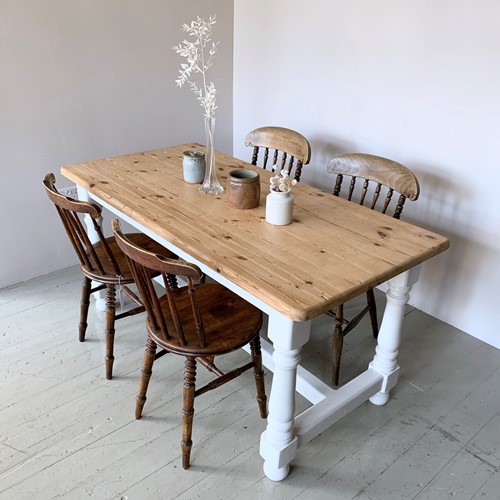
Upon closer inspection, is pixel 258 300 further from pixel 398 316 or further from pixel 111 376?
pixel 111 376

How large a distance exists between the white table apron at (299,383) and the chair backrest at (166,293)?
15cm

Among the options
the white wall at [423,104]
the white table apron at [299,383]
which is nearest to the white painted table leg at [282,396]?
the white table apron at [299,383]

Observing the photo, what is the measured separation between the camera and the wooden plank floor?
1.74 meters

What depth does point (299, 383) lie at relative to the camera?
2004 millimetres

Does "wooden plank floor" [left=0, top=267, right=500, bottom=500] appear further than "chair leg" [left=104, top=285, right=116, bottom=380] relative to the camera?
No

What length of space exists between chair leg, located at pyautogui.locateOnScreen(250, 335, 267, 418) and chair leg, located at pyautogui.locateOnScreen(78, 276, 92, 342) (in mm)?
817

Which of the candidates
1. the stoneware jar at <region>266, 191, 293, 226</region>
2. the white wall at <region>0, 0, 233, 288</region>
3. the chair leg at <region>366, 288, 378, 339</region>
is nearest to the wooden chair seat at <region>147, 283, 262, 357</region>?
the stoneware jar at <region>266, 191, 293, 226</region>

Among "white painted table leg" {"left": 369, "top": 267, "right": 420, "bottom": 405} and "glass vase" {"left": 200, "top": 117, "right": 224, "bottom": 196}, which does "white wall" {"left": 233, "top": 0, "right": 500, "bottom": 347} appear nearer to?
"white painted table leg" {"left": 369, "top": 267, "right": 420, "bottom": 405}

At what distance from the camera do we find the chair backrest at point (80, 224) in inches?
70.8

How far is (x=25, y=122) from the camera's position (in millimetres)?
2656

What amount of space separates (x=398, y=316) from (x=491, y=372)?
0.72 m

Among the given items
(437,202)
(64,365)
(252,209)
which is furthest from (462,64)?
(64,365)

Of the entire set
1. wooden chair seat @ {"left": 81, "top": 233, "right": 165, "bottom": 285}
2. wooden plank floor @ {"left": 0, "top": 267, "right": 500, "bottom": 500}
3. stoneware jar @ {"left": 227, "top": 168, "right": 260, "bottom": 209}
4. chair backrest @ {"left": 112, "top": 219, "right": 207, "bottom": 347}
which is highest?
stoneware jar @ {"left": 227, "top": 168, "right": 260, "bottom": 209}

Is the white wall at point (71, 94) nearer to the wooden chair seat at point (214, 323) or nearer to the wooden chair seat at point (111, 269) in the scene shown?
the wooden chair seat at point (111, 269)
